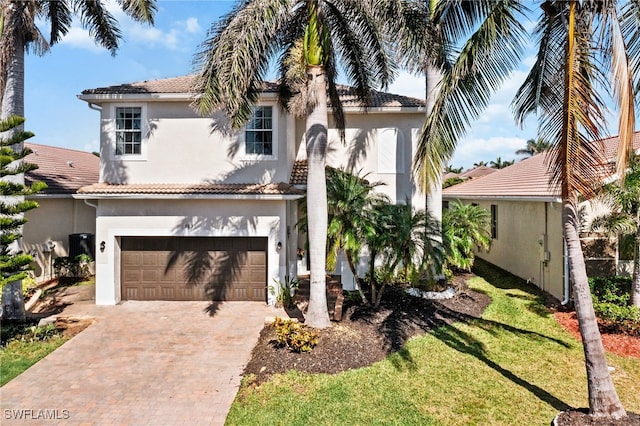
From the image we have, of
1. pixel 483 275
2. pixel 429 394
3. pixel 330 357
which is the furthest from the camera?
pixel 483 275

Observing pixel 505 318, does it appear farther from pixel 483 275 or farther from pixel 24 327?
pixel 24 327

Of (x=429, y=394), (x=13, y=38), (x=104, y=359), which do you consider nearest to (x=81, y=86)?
(x=13, y=38)

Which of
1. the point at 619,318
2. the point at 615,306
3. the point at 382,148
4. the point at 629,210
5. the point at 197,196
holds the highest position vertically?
the point at 382,148

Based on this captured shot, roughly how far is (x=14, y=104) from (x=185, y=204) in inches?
225

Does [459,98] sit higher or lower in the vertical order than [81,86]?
lower

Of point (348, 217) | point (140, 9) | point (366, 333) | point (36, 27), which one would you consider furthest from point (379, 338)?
point (36, 27)

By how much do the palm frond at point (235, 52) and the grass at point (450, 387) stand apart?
6.69 meters

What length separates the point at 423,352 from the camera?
9.13 m

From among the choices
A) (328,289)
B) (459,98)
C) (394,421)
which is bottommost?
(394,421)

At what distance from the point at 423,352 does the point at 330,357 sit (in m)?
2.29

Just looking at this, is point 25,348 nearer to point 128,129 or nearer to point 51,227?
point 128,129

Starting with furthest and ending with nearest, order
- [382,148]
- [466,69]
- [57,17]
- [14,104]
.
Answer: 1. [382,148]
2. [57,17]
3. [14,104]
4. [466,69]

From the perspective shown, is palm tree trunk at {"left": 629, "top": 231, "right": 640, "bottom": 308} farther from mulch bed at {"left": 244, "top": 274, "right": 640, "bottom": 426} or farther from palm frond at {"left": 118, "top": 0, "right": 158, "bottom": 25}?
palm frond at {"left": 118, "top": 0, "right": 158, "bottom": 25}

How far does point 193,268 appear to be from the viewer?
13781 mm
